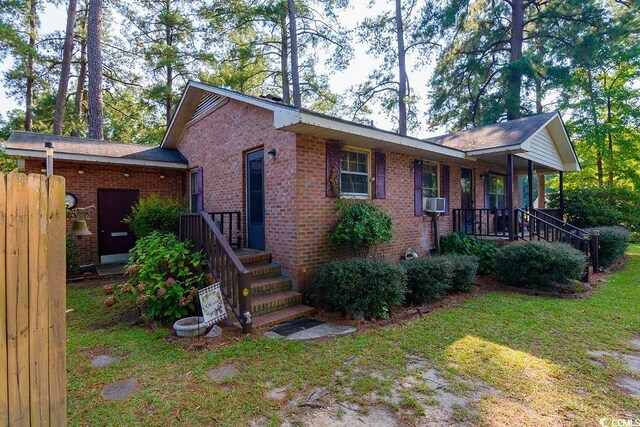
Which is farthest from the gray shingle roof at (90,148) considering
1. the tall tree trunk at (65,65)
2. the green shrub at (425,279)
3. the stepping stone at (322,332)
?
the green shrub at (425,279)

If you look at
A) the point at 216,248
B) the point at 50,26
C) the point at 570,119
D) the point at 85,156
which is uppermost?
the point at 50,26

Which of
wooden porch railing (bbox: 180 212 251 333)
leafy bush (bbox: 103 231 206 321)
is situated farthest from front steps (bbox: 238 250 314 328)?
leafy bush (bbox: 103 231 206 321)

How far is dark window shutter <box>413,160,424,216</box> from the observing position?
26.6 feet

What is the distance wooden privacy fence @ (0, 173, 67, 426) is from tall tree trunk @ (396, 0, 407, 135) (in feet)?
55.0

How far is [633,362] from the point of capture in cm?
347

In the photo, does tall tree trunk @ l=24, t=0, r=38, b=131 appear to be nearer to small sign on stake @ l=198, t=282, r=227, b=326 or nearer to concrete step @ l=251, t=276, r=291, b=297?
concrete step @ l=251, t=276, r=291, b=297

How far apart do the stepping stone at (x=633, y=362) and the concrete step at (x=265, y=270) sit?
15.9 ft

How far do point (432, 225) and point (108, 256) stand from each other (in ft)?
30.7

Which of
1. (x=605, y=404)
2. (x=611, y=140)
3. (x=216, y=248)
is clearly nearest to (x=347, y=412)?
(x=605, y=404)

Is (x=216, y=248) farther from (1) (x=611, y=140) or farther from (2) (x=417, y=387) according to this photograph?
(1) (x=611, y=140)

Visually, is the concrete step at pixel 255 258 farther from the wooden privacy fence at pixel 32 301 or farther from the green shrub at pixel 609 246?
the green shrub at pixel 609 246

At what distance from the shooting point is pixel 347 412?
2.63 metres

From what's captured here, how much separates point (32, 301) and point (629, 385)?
16.0 ft

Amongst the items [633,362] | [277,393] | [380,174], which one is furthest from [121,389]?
[380,174]
